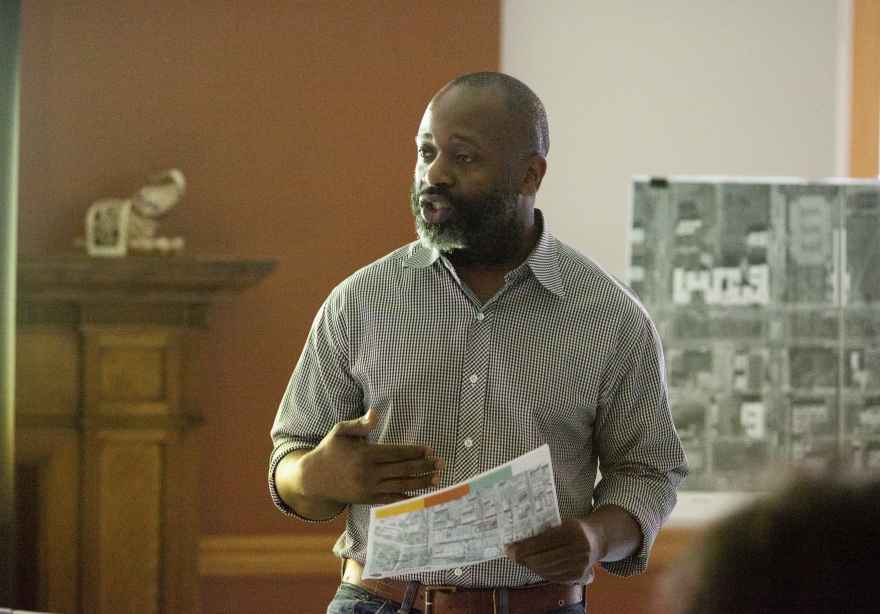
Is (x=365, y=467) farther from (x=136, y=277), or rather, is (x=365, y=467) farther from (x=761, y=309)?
(x=761, y=309)

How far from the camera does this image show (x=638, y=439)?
7.01 ft

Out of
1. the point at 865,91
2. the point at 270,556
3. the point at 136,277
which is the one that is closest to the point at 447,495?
the point at 136,277

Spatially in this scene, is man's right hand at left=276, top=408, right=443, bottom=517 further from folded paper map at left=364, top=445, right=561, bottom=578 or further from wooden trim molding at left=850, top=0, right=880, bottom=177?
wooden trim molding at left=850, top=0, right=880, bottom=177

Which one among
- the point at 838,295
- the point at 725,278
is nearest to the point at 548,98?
the point at 725,278

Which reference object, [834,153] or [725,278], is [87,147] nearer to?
[725,278]

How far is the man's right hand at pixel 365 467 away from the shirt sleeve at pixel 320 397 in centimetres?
19

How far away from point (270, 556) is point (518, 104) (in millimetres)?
2054

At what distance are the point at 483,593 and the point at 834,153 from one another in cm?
249

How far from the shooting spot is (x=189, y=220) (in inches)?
144

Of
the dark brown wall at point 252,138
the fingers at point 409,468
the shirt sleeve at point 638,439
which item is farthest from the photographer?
the dark brown wall at point 252,138

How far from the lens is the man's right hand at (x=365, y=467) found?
1894 mm

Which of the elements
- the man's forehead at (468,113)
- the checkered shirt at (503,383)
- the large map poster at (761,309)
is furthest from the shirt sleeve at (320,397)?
the large map poster at (761,309)

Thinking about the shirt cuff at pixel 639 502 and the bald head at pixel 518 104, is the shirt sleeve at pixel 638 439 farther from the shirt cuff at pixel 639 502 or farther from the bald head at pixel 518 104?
the bald head at pixel 518 104

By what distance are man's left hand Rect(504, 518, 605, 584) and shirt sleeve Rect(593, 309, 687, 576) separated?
0.57ft
